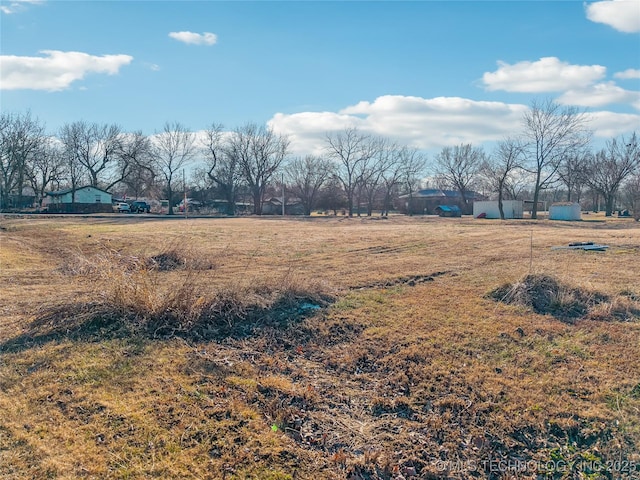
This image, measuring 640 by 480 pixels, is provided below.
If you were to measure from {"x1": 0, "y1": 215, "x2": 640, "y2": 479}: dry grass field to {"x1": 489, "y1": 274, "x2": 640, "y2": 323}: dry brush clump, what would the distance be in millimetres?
29

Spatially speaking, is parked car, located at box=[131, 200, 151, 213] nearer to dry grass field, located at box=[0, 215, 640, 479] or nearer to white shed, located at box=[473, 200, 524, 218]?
white shed, located at box=[473, 200, 524, 218]

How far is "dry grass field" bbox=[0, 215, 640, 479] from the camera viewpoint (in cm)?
334

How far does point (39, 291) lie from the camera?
7730 mm

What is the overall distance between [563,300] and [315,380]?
4530 millimetres

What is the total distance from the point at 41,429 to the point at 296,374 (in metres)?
2.36

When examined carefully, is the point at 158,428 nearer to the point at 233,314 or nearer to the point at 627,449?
the point at 233,314

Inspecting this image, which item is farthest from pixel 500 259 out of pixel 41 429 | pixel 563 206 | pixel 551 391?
pixel 563 206

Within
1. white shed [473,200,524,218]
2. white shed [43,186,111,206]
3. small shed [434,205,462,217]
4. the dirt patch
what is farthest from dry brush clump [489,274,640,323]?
white shed [43,186,111,206]

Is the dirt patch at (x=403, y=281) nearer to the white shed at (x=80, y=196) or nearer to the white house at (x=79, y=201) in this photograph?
→ the white house at (x=79, y=201)

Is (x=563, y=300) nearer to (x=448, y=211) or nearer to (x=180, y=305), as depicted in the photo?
(x=180, y=305)

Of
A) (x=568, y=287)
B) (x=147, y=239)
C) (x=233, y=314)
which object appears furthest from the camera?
(x=147, y=239)

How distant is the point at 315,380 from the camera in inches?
186

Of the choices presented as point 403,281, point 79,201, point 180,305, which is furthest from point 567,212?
point 79,201

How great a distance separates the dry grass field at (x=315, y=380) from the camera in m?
3.34
